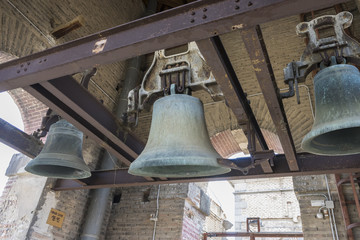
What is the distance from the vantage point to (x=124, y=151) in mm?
3492

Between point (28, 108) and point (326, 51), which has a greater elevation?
point (28, 108)

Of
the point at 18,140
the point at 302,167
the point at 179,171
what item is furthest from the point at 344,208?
the point at 18,140

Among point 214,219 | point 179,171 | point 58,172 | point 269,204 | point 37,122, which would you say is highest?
point 269,204

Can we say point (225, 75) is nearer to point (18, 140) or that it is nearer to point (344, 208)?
point (18, 140)

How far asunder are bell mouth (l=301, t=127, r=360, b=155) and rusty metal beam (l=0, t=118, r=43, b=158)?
290 centimetres

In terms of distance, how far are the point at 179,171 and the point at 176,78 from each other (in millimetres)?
728

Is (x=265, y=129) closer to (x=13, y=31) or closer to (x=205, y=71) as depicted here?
(x=205, y=71)

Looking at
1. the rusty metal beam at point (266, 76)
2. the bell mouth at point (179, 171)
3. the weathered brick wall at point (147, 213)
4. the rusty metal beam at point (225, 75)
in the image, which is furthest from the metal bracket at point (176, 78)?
the weathered brick wall at point (147, 213)

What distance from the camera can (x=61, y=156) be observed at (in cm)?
295

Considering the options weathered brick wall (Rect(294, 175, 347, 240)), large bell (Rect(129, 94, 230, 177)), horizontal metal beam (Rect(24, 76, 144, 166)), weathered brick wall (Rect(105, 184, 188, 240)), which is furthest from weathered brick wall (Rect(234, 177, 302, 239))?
large bell (Rect(129, 94, 230, 177))

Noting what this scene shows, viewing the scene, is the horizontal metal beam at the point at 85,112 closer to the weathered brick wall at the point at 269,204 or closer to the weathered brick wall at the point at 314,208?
the weathered brick wall at the point at 314,208

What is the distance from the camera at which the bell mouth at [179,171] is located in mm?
2268

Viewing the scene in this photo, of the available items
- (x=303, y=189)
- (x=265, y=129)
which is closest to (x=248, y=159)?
(x=303, y=189)

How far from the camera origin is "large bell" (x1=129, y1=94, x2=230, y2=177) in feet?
6.57
